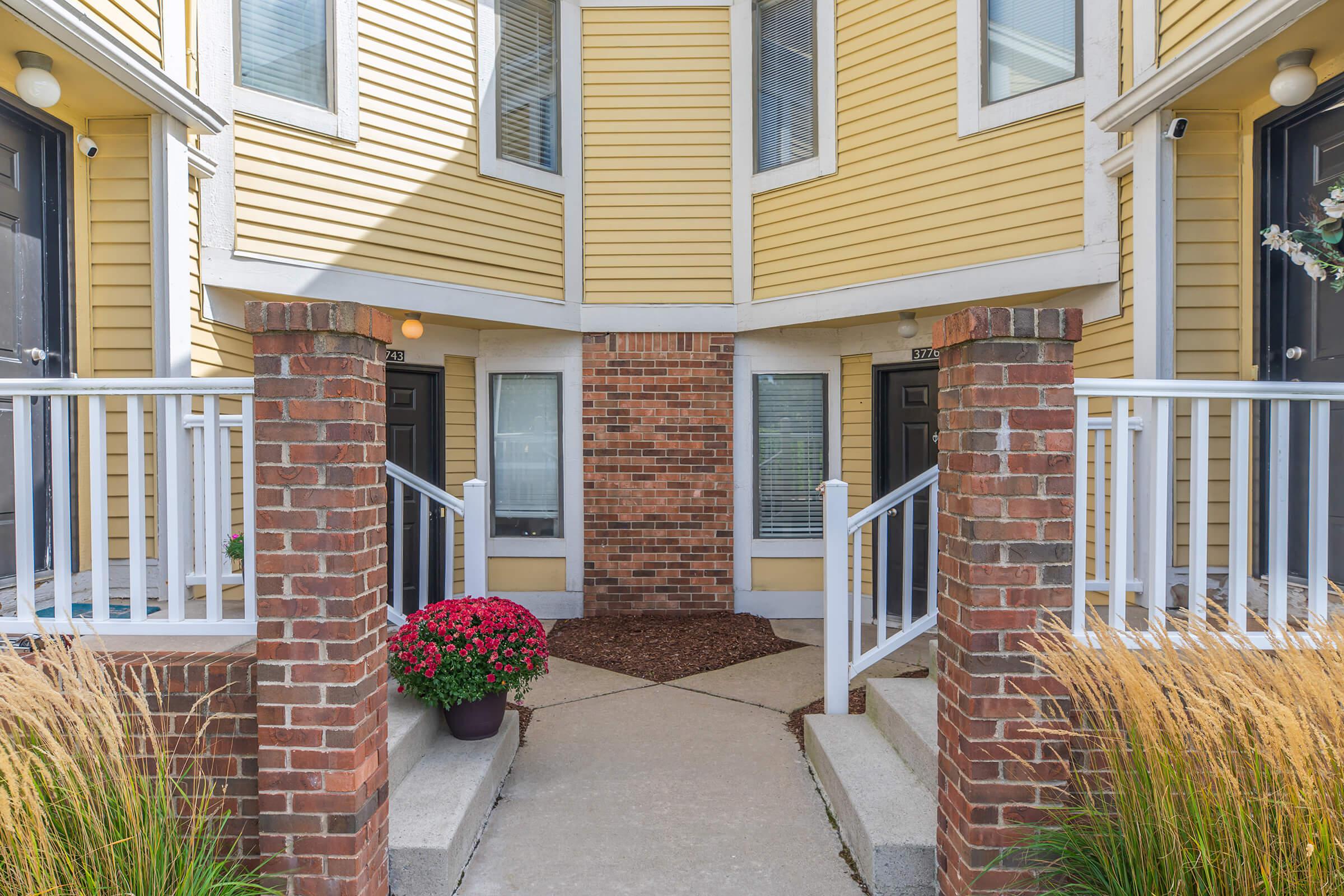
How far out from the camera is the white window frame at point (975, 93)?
505cm

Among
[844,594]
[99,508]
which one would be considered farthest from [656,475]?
[99,508]

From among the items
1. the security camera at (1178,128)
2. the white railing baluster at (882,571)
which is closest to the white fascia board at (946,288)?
the security camera at (1178,128)

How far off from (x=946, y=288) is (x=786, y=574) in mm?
2637

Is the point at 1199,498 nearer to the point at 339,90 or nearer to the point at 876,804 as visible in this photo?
the point at 876,804

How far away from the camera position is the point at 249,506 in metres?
2.51

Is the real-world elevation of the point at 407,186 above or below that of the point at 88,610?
above

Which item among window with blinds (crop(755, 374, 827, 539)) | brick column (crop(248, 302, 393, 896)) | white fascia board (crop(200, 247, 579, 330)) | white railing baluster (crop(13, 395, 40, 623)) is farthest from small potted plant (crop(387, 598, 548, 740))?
window with blinds (crop(755, 374, 827, 539))

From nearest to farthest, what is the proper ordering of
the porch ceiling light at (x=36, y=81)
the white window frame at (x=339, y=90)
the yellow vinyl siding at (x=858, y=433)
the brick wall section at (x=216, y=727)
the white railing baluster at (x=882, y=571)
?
the brick wall section at (x=216, y=727)
the porch ceiling light at (x=36, y=81)
the white railing baluster at (x=882, y=571)
the white window frame at (x=339, y=90)
the yellow vinyl siding at (x=858, y=433)

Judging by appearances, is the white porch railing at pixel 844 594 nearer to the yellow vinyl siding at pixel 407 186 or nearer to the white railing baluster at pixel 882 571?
the white railing baluster at pixel 882 571

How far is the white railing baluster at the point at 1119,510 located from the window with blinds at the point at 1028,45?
3321 millimetres

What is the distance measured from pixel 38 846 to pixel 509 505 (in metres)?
4.80

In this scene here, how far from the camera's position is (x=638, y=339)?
660 cm

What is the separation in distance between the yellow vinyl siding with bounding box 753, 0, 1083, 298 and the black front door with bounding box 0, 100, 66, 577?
4562 millimetres

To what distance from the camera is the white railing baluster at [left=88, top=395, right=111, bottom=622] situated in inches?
100
